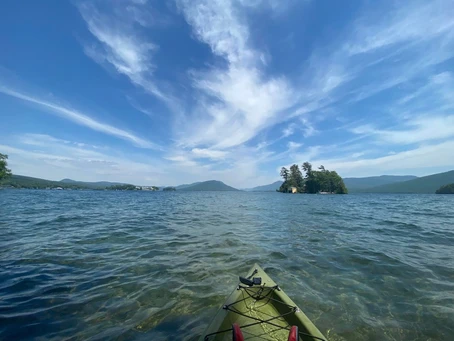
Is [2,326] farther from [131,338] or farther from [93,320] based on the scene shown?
[131,338]

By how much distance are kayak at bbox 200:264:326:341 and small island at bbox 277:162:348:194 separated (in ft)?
508

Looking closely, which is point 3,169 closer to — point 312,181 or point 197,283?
point 197,283

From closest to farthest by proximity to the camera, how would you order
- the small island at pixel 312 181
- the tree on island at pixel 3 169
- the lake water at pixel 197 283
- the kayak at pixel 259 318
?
the kayak at pixel 259 318, the lake water at pixel 197 283, the tree on island at pixel 3 169, the small island at pixel 312 181

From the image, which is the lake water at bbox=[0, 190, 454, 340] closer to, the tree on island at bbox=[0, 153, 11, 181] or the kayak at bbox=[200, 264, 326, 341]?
the kayak at bbox=[200, 264, 326, 341]

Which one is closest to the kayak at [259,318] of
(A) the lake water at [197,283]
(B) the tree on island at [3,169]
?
(A) the lake water at [197,283]

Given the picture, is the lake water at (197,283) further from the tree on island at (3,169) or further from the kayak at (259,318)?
the tree on island at (3,169)

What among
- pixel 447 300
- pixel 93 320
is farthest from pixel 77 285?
pixel 447 300

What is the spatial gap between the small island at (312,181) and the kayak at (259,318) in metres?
155

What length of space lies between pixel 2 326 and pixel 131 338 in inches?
138

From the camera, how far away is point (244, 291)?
6215 mm

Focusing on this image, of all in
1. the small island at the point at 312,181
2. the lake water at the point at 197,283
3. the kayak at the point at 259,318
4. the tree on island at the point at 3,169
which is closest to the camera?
the kayak at the point at 259,318

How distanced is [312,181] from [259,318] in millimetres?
158323

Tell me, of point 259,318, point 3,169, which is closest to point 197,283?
point 259,318

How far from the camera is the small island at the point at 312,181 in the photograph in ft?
472
